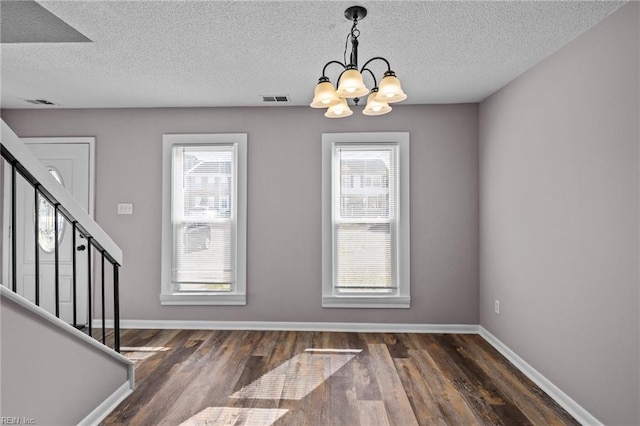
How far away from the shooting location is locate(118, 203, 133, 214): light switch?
14.2 feet

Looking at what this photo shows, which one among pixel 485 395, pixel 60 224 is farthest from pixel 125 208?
pixel 485 395

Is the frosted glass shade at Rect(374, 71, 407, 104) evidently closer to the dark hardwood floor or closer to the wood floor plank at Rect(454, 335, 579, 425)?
the dark hardwood floor

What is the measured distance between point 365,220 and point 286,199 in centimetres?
91

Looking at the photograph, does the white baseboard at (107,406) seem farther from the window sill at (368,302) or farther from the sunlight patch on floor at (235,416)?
the window sill at (368,302)

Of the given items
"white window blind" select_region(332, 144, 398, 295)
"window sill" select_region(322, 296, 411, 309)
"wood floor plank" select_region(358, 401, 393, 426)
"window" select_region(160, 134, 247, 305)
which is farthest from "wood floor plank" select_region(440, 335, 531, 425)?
"window" select_region(160, 134, 247, 305)

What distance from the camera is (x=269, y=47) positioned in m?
2.71

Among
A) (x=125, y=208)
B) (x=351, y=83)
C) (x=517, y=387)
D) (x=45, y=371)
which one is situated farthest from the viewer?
(x=125, y=208)

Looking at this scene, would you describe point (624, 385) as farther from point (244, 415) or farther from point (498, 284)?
point (244, 415)

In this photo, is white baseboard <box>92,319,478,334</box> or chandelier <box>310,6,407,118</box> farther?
white baseboard <box>92,319,478,334</box>

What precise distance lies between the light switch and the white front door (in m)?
0.33

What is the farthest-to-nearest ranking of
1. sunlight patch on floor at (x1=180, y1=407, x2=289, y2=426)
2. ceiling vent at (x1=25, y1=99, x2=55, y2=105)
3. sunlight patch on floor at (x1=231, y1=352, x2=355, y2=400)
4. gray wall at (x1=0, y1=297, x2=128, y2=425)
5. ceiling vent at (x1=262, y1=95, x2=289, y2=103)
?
ceiling vent at (x1=25, y1=99, x2=55, y2=105) < ceiling vent at (x1=262, y1=95, x2=289, y2=103) < sunlight patch on floor at (x1=231, y1=352, x2=355, y2=400) < sunlight patch on floor at (x1=180, y1=407, x2=289, y2=426) < gray wall at (x1=0, y1=297, x2=128, y2=425)

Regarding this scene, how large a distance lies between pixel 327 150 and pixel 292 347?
210 cm

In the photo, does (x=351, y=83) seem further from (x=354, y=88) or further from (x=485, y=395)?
(x=485, y=395)

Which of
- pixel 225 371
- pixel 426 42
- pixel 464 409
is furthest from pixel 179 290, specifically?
pixel 426 42
